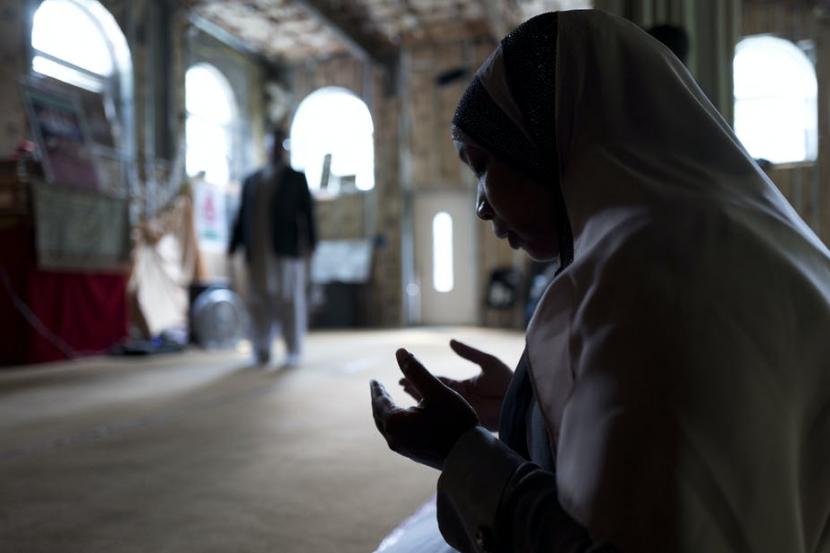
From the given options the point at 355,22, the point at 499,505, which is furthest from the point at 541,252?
the point at 355,22

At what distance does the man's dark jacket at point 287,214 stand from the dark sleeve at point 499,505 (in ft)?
14.3

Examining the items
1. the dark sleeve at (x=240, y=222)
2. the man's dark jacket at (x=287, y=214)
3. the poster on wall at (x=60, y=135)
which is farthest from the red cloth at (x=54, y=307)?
the man's dark jacket at (x=287, y=214)

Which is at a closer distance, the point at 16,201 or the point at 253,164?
the point at 16,201

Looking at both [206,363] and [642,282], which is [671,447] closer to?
[642,282]

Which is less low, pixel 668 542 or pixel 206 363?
pixel 668 542

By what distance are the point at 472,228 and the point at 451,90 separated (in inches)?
89.1

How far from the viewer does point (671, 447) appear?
539 millimetres

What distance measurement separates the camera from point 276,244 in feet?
16.3

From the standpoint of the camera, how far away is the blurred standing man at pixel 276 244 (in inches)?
197

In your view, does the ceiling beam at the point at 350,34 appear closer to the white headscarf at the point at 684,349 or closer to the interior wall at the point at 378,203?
the interior wall at the point at 378,203

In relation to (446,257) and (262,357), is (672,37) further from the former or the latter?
(446,257)

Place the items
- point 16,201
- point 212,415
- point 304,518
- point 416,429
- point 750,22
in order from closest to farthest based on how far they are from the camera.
→ point 416,429 < point 304,518 < point 212,415 < point 16,201 < point 750,22

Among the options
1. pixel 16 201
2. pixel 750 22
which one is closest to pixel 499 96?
pixel 16 201

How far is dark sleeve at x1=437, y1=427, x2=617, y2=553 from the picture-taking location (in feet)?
1.99
